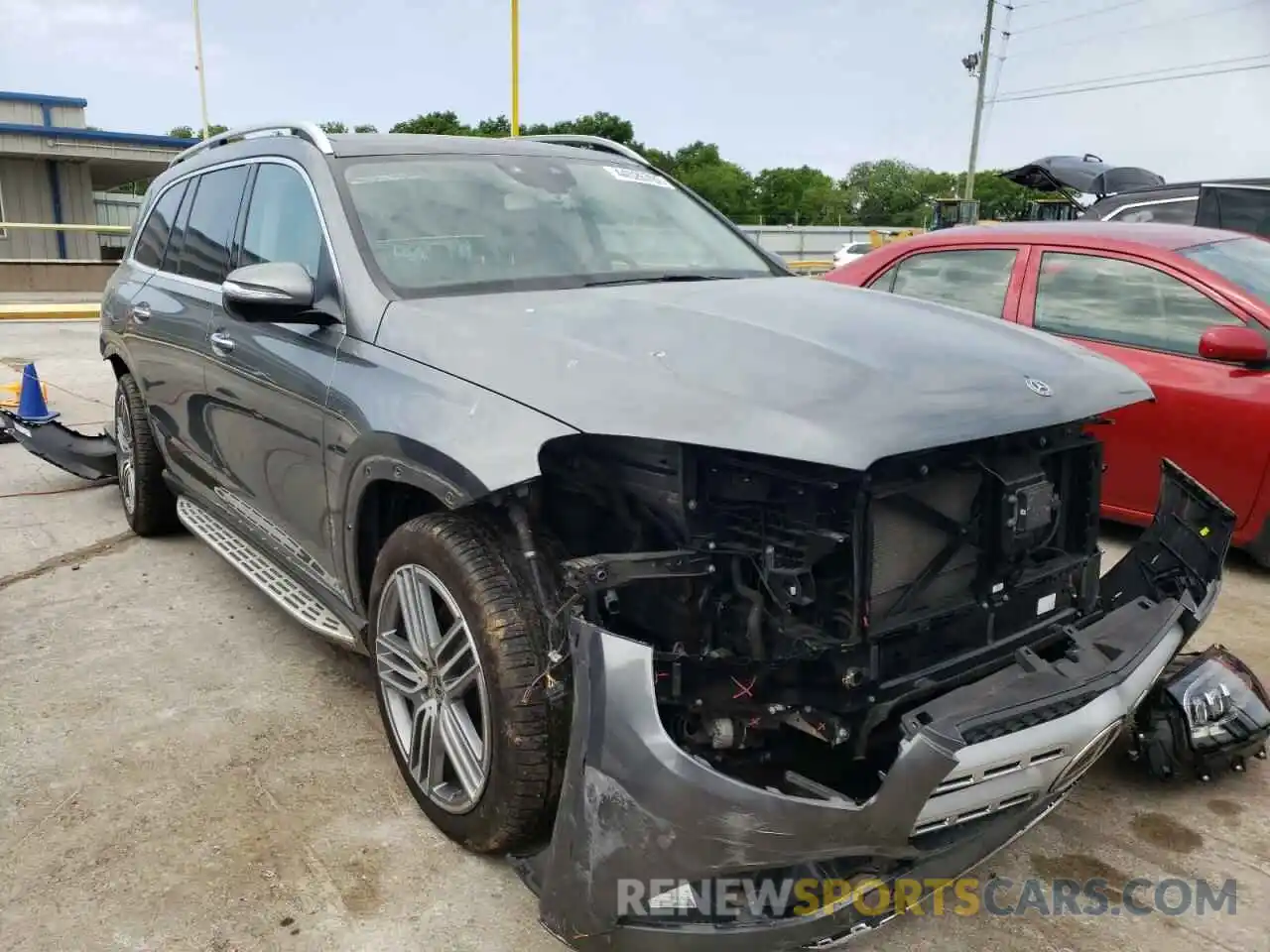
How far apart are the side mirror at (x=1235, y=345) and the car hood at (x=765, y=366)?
2111 mm

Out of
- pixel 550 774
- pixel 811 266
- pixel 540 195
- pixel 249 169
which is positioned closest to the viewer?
pixel 550 774

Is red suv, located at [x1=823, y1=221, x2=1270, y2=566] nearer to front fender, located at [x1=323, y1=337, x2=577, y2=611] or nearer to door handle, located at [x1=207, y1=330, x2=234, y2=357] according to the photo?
front fender, located at [x1=323, y1=337, x2=577, y2=611]

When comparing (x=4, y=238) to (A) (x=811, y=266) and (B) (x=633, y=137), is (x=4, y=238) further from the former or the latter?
(B) (x=633, y=137)

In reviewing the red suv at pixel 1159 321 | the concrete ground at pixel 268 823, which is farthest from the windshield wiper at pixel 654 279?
the red suv at pixel 1159 321

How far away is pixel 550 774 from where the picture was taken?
2326mm

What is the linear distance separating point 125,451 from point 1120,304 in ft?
16.6

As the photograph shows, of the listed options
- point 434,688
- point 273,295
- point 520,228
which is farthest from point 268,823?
point 520,228

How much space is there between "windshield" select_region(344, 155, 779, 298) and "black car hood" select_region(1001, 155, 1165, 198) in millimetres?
7622

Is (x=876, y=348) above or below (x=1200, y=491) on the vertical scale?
above

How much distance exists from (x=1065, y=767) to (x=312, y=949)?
1721 millimetres

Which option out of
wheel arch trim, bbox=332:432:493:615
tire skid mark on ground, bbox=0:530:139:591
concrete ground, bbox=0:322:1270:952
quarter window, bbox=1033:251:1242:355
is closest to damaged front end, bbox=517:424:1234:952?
wheel arch trim, bbox=332:432:493:615

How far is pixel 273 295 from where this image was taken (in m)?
2.87

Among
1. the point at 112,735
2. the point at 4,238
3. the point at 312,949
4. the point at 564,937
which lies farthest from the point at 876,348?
the point at 4,238

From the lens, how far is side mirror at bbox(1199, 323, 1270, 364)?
438cm
